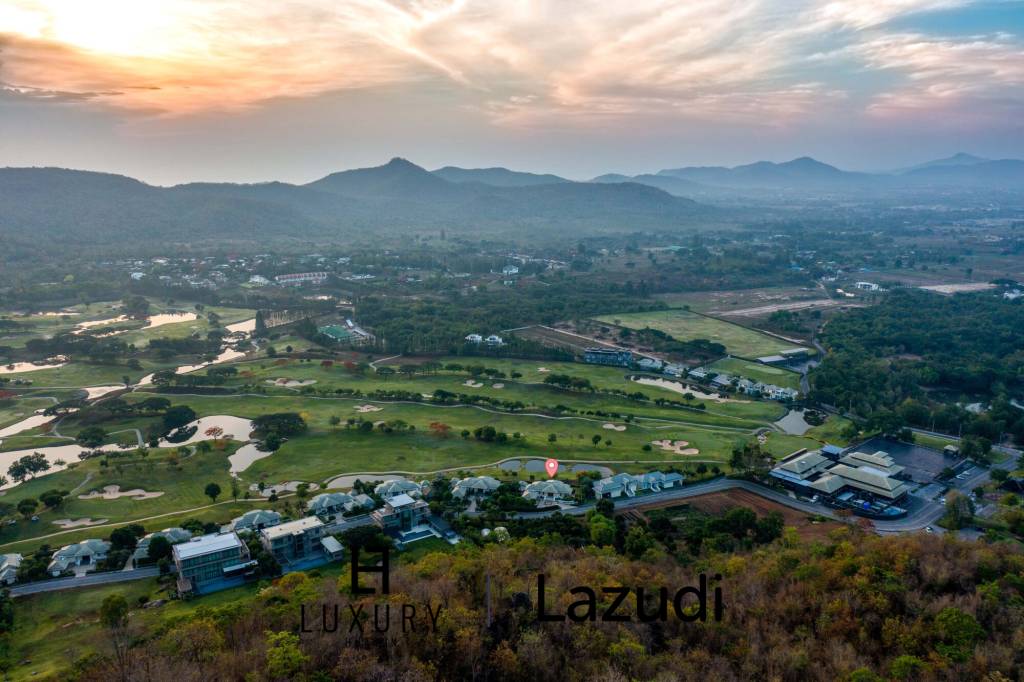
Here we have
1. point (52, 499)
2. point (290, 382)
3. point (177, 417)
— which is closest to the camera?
point (52, 499)

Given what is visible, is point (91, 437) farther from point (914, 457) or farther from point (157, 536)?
point (914, 457)

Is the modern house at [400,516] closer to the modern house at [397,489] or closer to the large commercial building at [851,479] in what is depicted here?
the modern house at [397,489]

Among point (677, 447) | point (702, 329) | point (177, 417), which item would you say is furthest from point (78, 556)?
point (702, 329)

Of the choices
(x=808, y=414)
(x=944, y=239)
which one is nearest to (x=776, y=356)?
(x=808, y=414)

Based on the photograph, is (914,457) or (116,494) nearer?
(116,494)

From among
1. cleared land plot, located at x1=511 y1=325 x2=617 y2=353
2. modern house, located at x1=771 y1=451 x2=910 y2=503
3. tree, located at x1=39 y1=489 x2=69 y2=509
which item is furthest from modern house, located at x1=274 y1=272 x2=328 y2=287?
→ modern house, located at x1=771 y1=451 x2=910 y2=503

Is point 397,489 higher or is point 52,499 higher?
point 397,489
